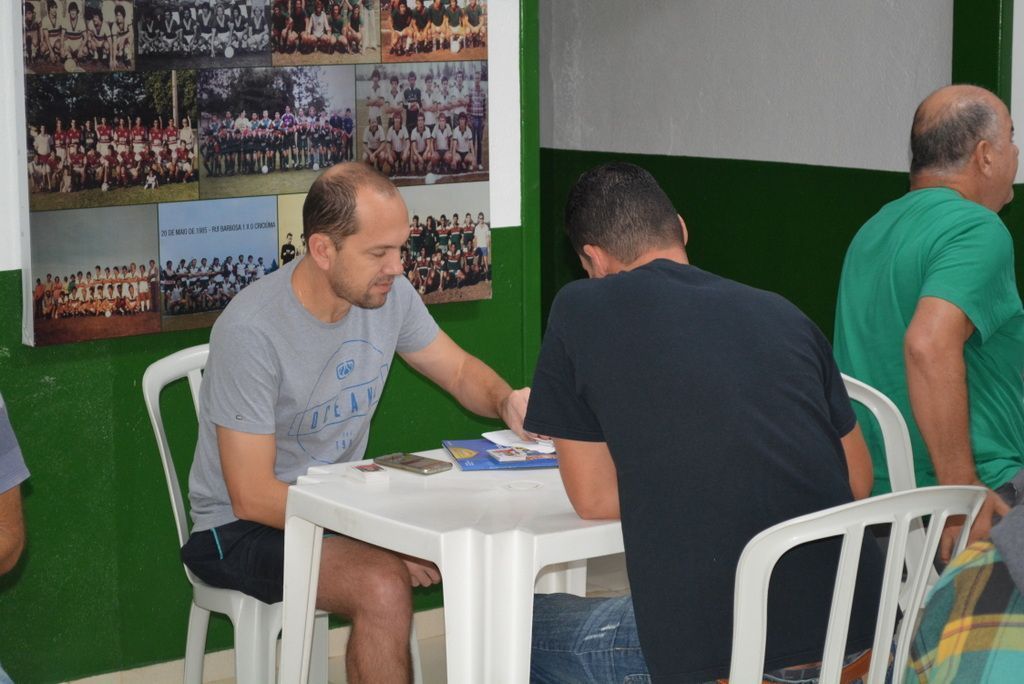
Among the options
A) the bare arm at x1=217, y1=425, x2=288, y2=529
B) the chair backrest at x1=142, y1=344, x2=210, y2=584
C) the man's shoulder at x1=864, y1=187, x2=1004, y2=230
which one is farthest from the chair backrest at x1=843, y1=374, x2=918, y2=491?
the chair backrest at x1=142, y1=344, x2=210, y2=584

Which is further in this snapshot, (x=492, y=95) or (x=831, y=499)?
(x=492, y=95)

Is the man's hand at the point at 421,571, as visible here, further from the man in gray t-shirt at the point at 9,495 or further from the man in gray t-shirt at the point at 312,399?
the man in gray t-shirt at the point at 9,495

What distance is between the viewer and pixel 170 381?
128 inches

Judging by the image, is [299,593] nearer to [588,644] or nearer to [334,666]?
[588,644]

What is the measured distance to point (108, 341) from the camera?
3336 mm

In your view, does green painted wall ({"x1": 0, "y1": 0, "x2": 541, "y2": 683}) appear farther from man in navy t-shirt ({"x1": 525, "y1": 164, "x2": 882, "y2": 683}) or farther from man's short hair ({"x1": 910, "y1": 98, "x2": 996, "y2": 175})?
man's short hair ({"x1": 910, "y1": 98, "x2": 996, "y2": 175})

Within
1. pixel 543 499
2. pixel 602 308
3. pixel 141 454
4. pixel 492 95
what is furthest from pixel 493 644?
pixel 492 95

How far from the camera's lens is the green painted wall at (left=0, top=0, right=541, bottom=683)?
3275 mm

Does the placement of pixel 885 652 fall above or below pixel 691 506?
below

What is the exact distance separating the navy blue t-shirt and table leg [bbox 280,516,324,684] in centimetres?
68

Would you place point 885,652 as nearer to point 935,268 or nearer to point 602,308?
point 602,308

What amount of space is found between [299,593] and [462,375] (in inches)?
35.0

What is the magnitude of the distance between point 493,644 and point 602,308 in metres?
0.58

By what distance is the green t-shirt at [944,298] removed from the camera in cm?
284
